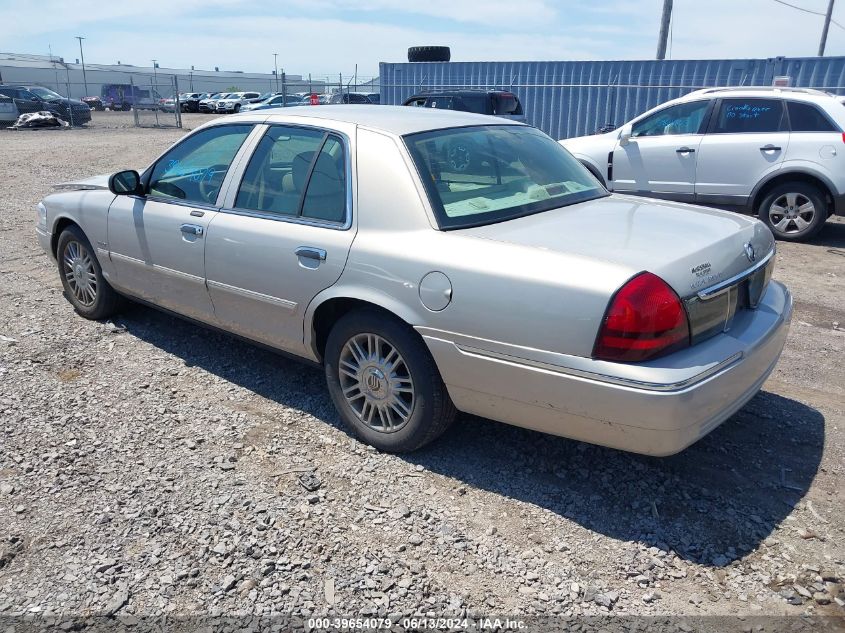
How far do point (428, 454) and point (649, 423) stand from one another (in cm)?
127

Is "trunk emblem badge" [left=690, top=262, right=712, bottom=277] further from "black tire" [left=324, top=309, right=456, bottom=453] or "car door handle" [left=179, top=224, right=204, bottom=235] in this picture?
"car door handle" [left=179, top=224, right=204, bottom=235]

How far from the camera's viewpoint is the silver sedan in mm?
2777

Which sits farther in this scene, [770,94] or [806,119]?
[770,94]

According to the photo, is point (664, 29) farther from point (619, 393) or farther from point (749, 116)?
point (619, 393)

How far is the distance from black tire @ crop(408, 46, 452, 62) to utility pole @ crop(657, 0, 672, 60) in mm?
6994

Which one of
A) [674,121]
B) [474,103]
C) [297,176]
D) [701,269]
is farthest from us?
[474,103]

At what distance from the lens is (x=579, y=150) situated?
9.99m

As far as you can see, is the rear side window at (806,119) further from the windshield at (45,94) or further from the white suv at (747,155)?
the windshield at (45,94)

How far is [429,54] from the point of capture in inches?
972

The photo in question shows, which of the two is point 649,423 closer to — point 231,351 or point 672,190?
point 231,351

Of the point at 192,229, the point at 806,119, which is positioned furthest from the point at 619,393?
the point at 806,119

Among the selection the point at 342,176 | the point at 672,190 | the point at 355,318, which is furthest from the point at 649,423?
the point at 672,190

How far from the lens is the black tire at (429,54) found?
2439cm

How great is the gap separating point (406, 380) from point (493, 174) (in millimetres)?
1199
